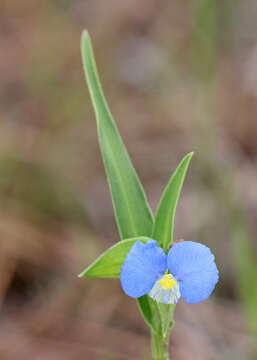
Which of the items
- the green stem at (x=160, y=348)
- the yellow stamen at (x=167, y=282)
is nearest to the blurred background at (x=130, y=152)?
the green stem at (x=160, y=348)

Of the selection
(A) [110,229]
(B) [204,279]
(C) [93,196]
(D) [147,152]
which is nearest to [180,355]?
(A) [110,229]

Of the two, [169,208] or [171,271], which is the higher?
[169,208]

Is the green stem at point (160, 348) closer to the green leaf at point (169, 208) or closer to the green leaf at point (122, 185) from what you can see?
the green leaf at point (122, 185)

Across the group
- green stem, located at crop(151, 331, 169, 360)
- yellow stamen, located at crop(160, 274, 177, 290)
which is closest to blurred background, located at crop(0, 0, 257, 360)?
green stem, located at crop(151, 331, 169, 360)

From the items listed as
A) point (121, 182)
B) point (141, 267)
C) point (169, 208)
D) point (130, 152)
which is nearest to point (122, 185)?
point (121, 182)

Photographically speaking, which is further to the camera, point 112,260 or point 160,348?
point 160,348

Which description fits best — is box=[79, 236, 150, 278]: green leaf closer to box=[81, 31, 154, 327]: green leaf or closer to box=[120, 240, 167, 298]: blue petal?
box=[120, 240, 167, 298]: blue petal

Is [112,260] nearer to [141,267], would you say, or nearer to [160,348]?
[141,267]

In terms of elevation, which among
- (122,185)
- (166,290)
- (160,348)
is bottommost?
(160,348)
